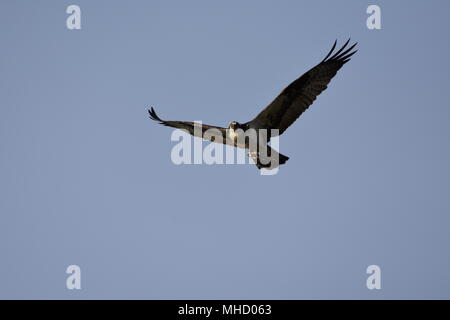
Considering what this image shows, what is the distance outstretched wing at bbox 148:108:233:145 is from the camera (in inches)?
517

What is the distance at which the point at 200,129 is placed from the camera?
13.2 m

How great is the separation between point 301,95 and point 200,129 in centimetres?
225

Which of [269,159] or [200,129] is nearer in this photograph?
[269,159]

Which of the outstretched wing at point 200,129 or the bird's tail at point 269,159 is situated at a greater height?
the outstretched wing at point 200,129

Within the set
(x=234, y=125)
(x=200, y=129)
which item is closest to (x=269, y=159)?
(x=234, y=125)

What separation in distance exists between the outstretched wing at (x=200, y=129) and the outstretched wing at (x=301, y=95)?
72cm

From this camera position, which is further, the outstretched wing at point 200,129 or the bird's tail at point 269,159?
the outstretched wing at point 200,129

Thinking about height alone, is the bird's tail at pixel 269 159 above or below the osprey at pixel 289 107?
below

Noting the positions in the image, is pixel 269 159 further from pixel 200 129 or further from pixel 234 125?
pixel 200 129

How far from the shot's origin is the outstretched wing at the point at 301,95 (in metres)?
12.7

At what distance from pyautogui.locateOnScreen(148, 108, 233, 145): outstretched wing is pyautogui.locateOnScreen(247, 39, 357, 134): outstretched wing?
717 millimetres
